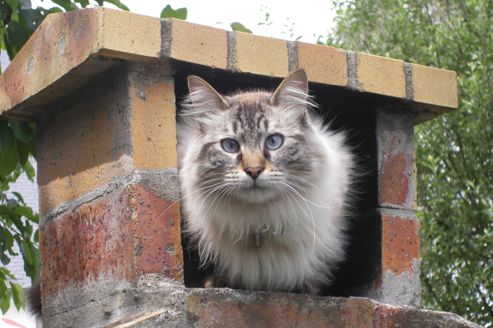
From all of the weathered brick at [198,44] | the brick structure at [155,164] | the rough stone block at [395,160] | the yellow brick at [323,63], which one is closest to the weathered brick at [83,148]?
the brick structure at [155,164]

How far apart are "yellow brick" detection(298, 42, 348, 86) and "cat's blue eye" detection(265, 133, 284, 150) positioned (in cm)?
28

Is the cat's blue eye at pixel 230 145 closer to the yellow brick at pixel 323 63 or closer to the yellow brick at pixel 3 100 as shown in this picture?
the yellow brick at pixel 323 63

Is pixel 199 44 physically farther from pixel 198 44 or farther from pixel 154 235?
pixel 154 235

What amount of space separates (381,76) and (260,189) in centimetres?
74

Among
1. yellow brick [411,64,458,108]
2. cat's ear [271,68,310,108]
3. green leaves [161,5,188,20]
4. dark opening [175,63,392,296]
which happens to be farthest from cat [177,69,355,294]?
yellow brick [411,64,458,108]

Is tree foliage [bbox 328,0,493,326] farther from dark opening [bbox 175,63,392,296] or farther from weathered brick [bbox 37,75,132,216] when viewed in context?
weathered brick [bbox 37,75,132,216]

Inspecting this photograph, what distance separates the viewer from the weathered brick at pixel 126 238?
9.52ft

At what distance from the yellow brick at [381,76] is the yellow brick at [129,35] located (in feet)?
2.81

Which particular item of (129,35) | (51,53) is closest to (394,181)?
(129,35)

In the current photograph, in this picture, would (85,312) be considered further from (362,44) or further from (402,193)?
(362,44)

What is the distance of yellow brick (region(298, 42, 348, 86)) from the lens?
326cm

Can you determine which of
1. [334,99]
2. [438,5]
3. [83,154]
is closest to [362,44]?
[438,5]

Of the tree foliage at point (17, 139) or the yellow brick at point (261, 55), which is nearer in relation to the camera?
the yellow brick at point (261, 55)

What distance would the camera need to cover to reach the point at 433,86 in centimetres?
352
